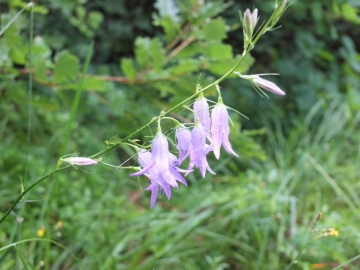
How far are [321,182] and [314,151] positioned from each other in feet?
0.94

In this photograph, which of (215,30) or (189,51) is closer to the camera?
(215,30)

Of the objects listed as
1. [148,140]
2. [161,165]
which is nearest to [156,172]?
[161,165]

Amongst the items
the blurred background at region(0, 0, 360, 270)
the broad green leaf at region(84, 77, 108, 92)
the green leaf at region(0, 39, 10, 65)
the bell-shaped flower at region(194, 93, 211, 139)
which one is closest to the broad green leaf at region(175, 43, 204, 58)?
the blurred background at region(0, 0, 360, 270)

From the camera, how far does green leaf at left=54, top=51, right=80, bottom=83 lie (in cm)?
137

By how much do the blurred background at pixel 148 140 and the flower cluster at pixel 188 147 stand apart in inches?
12.2

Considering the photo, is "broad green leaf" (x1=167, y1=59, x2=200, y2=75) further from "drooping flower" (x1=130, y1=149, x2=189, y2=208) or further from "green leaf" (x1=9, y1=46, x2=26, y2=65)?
"drooping flower" (x1=130, y1=149, x2=189, y2=208)

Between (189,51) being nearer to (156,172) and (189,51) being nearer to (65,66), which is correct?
(65,66)

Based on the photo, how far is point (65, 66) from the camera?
139 centimetres

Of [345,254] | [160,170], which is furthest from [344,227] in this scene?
[160,170]

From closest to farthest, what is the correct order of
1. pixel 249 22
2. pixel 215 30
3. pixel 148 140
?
pixel 249 22, pixel 215 30, pixel 148 140

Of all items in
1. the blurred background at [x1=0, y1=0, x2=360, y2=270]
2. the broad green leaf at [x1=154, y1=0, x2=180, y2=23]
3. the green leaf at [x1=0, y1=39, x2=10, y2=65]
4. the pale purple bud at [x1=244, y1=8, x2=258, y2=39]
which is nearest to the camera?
the pale purple bud at [x1=244, y1=8, x2=258, y2=39]

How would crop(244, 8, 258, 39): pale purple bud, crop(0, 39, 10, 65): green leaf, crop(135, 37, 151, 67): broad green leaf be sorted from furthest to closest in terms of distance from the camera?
crop(135, 37, 151, 67): broad green leaf < crop(0, 39, 10, 65): green leaf < crop(244, 8, 258, 39): pale purple bud

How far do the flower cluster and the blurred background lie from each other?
309 mm

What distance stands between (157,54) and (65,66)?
31 cm
